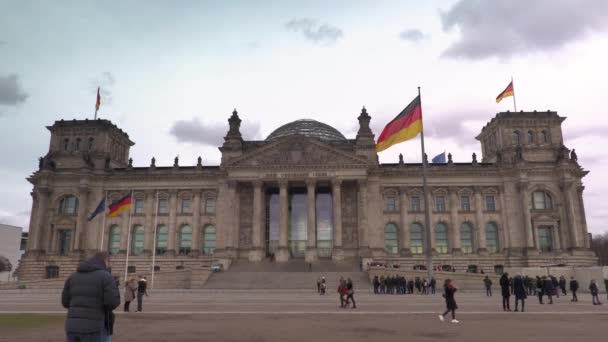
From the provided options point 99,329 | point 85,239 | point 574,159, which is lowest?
point 99,329

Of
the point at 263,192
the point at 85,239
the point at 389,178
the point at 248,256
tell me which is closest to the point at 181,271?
the point at 248,256

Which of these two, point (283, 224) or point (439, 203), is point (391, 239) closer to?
point (439, 203)

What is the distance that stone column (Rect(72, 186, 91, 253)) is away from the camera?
6762 cm

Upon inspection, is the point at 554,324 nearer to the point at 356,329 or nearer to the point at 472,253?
the point at 356,329

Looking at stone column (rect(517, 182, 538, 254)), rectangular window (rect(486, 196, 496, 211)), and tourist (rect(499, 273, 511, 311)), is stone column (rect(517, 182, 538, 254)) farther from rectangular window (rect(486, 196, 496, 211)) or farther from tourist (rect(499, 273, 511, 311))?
tourist (rect(499, 273, 511, 311))

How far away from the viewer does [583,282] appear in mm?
45781

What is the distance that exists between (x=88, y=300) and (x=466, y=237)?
6700cm

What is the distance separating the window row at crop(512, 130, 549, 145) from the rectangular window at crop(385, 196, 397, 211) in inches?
788

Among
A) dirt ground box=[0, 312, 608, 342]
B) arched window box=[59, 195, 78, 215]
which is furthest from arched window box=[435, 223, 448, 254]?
arched window box=[59, 195, 78, 215]

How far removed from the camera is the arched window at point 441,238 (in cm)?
6744

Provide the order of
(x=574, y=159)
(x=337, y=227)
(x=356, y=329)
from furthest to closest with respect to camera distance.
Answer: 1. (x=574, y=159)
2. (x=337, y=227)
3. (x=356, y=329)

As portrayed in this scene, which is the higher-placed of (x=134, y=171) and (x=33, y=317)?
(x=134, y=171)

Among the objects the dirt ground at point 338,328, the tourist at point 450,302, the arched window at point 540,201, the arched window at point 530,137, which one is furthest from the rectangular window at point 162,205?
the tourist at point 450,302

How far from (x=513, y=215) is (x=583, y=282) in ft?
70.5
